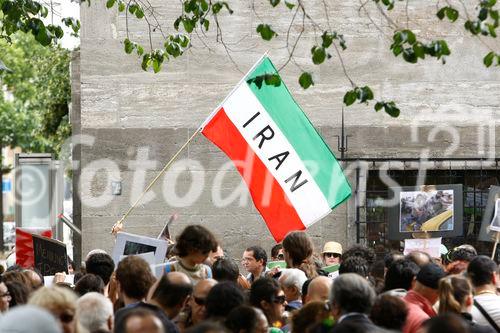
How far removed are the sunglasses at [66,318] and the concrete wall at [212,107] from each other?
9.83 m

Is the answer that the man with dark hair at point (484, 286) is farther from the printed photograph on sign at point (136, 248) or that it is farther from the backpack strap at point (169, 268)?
the printed photograph on sign at point (136, 248)

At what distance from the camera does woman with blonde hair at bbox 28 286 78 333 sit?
7324mm

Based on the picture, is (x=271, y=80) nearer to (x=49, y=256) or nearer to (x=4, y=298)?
(x=4, y=298)

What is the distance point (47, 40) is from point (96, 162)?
5.14 meters

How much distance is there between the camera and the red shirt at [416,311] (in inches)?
328

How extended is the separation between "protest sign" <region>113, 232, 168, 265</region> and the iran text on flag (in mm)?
1613

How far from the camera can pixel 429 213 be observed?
14469 mm

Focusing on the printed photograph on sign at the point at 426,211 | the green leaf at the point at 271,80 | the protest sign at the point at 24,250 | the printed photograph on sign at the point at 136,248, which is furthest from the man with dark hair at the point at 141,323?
the printed photograph on sign at the point at 426,211

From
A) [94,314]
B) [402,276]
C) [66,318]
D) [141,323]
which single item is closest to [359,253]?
[402,276]

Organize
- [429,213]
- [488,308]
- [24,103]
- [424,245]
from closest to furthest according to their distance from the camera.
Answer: [488,308] → [424,245] → [429,213] → [24,103]

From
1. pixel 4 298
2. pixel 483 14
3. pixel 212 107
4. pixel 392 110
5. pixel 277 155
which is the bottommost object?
pixel 4 298

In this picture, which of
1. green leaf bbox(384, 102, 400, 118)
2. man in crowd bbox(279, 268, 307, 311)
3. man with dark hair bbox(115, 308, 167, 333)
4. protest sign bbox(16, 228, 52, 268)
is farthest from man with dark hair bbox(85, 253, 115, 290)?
man with dark hair bbox(115, 308, 167, 333)

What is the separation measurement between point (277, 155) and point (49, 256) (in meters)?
2.56

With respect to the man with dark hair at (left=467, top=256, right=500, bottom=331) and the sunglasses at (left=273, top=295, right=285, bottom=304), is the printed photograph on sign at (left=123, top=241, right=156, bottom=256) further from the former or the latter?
the man with dark hair at (left=467, top=256, right=500, bottom=331)
